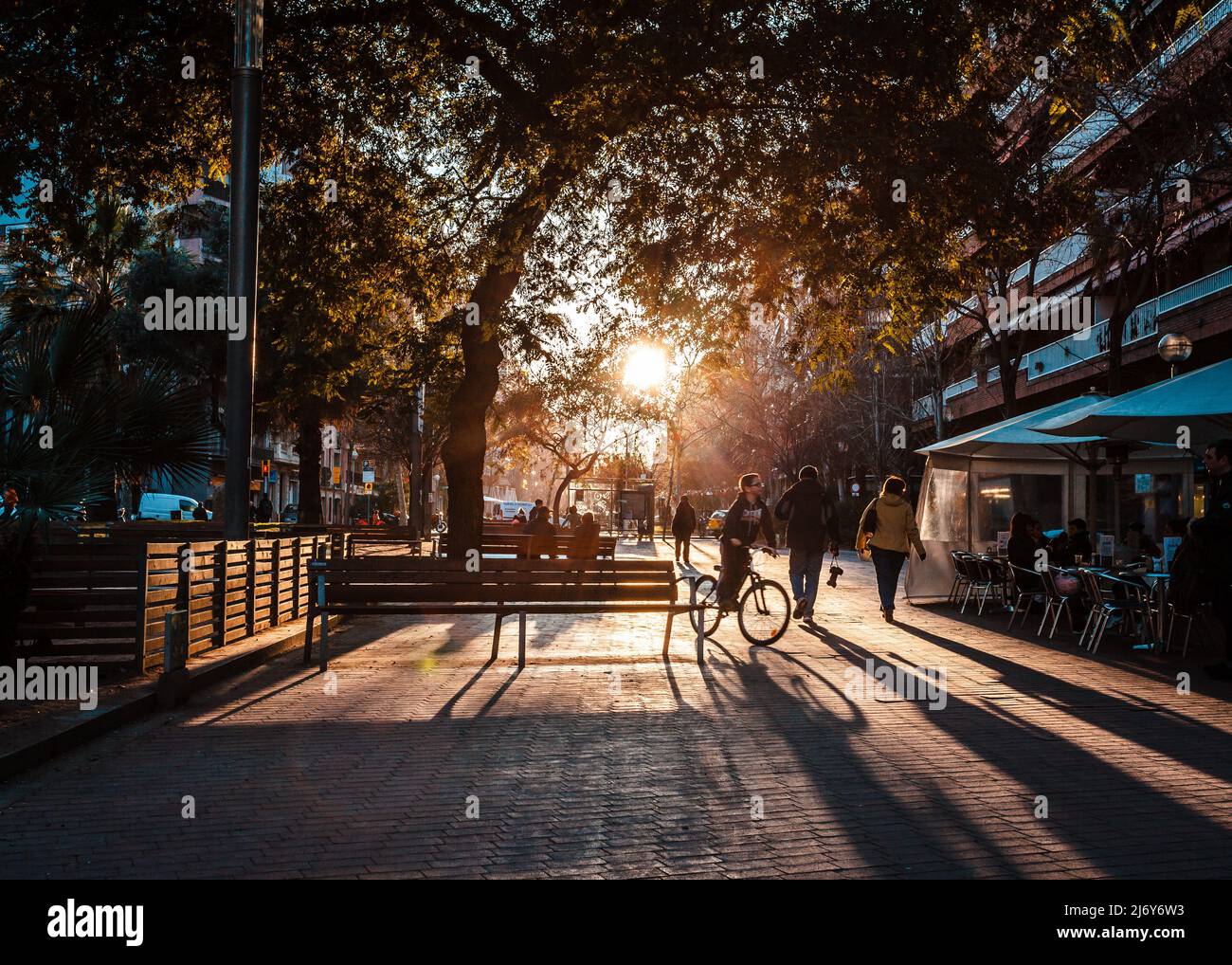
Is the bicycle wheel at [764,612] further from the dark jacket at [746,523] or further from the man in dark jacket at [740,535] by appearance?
the dark jacket at [746,523]

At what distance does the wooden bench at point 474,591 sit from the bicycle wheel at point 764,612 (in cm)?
108

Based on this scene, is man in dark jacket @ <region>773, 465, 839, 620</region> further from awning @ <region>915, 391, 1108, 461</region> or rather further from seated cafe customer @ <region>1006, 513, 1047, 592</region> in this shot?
awning @ <region>915, 391, 1108, 461</region>

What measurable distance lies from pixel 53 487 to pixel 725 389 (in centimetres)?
4482

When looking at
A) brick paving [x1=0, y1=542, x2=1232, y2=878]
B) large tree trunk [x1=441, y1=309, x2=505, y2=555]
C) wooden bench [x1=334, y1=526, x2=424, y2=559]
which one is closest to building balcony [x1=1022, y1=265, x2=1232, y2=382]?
large tree trunk [x1=441, y1=309, x2=505, y2=555]

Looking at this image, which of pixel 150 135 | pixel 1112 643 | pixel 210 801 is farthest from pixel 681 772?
pixel 150 135

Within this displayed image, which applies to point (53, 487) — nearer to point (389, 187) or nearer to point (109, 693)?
point (109, 693)

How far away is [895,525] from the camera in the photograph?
51.3 ft

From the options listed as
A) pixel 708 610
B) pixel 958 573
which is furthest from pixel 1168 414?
pixel 958 573

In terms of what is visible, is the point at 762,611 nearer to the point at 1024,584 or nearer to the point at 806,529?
the point at 806,529

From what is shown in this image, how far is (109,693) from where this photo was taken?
26.7ft

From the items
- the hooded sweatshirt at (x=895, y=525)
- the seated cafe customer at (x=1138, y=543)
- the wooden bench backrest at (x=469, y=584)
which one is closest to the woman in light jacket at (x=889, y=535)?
the hooded sweatshirt at (x=895, y=525)

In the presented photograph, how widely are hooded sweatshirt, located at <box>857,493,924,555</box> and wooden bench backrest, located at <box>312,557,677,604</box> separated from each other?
179 inches

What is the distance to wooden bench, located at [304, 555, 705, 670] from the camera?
10.9m

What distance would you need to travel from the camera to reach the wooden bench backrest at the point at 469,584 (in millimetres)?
10961
